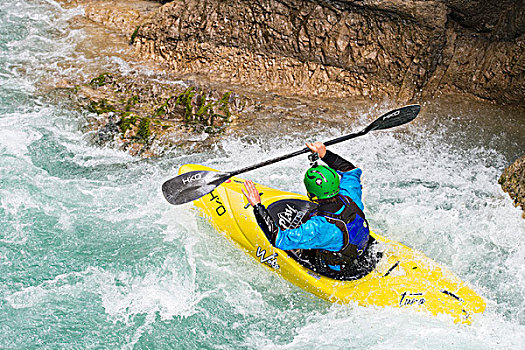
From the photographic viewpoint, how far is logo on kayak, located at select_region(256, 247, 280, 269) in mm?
4641

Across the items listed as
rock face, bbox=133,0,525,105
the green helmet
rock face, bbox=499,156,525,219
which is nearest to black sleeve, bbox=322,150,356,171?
the green helmet

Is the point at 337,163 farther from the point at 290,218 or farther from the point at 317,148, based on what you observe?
the point at 290,218

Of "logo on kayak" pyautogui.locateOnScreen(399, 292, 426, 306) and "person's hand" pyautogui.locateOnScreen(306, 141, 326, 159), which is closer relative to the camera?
"logo on kayak" pyautogui.locateOnScreen(399, 292, 426, 306)

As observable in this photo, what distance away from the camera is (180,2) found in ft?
25.0

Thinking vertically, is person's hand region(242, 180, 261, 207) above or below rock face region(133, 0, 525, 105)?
below

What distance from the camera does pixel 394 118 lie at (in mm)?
5402

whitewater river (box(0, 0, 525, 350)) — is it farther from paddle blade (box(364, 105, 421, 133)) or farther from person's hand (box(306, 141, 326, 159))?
person's hand (box(306, 141, 326, 159))

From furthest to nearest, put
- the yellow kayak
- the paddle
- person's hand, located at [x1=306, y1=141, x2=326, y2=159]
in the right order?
the paddle
person's hand, located at [x1=306, y1=141, x2=326, y2=159]
the yellow kayak

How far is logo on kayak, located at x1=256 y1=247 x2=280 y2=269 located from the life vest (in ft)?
1.32

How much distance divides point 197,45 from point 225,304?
13.7ft

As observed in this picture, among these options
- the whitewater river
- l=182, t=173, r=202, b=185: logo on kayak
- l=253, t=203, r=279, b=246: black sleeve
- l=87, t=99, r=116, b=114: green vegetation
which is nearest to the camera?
l=253, t=203, r=279, b=246: black sleeve

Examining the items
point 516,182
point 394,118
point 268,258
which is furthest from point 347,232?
point 516,182

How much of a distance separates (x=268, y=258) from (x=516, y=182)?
9.36 ft

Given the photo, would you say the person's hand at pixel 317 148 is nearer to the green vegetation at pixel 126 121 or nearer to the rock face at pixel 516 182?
the rock face at pixel 516 182
